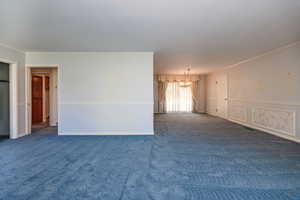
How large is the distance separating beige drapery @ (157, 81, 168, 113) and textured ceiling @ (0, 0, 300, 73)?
6469mm

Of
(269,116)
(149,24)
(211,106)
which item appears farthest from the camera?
(211,106)

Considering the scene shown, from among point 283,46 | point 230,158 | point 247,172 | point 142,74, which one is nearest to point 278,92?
point 283,46

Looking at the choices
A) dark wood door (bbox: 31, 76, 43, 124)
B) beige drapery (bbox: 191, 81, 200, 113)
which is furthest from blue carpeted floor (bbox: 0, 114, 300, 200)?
beige drapery (bbox: 191, 81, 200, 113)

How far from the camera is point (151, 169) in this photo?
2.79 metres

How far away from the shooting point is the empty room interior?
236 centimetres

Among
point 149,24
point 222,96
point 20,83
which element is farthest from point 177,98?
point 149,24

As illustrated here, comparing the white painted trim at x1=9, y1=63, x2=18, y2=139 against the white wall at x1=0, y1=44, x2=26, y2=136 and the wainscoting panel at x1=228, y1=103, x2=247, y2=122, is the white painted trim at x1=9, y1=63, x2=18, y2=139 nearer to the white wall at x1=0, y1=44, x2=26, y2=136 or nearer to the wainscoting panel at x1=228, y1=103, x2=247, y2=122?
the white wall at x1=0, y1=44, x2=26, y2=136

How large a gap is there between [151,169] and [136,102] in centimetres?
263

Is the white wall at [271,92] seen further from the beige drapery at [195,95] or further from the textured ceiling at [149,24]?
the beige drapery at [195,95]

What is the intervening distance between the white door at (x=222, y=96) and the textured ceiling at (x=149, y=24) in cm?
384

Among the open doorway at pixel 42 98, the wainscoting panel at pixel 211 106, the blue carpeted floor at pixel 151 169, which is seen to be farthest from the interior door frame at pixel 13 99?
the wainscoting panel at pixel 211 106

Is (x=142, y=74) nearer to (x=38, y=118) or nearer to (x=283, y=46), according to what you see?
(x=283, y=46)

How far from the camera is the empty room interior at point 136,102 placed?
2.36 meters

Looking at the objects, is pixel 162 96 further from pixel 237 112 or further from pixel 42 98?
pixel 42 98
